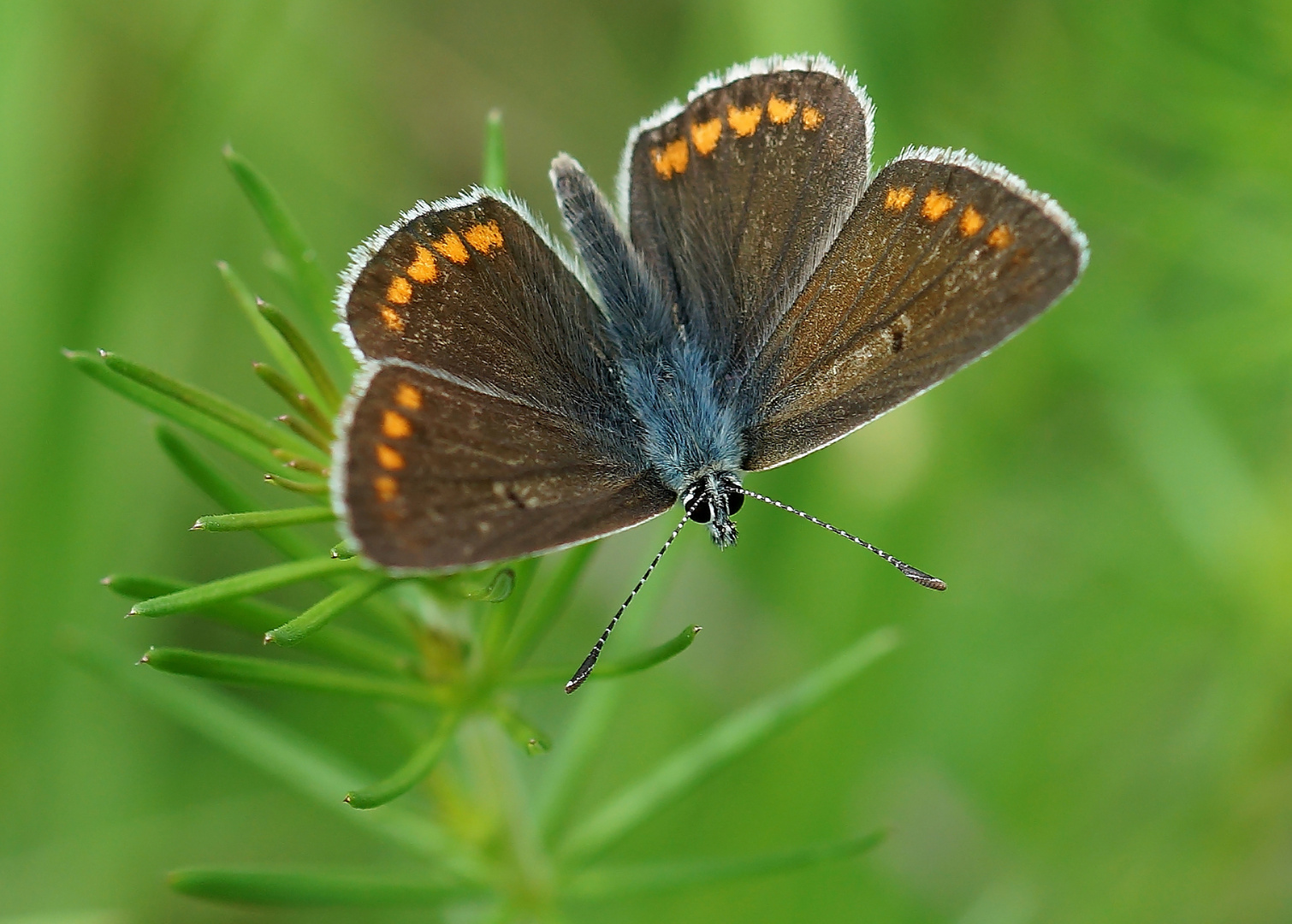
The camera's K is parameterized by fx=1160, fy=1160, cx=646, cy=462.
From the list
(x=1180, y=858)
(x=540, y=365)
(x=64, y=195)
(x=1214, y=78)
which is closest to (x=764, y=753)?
(x=1180, y=858)

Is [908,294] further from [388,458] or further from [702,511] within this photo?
[388,458]

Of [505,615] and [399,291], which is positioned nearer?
[505,615]

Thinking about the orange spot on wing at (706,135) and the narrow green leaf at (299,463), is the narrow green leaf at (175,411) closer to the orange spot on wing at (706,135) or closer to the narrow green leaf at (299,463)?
the narrow green leaf at (299,463)

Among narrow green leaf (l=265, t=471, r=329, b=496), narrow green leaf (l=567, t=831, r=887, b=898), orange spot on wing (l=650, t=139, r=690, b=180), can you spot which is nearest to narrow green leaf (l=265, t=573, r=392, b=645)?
narrow green leaf (l=265, t=471, r=329, b=496)

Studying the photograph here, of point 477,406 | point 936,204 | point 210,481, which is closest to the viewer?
point 210,481

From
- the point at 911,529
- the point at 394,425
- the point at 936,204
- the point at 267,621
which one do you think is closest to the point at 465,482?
the point at 394,425

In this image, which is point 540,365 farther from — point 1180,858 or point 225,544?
point 1180,858

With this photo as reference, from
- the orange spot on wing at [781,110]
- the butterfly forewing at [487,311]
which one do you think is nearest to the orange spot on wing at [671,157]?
the orange spot on wing at [781,110]
